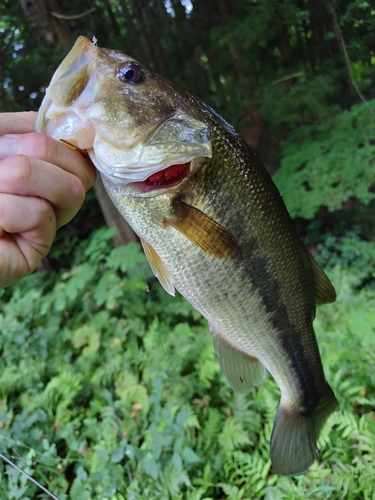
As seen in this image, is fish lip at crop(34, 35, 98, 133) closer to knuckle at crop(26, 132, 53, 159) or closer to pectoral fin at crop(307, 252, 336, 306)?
knuckle at crop(26, 132, 53, 159)

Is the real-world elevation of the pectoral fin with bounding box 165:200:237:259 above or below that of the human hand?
below

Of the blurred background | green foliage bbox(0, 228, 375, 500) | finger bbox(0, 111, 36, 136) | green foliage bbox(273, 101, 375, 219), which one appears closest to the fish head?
finger bbox(0, 111, 36, 136)

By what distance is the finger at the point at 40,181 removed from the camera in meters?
0.90

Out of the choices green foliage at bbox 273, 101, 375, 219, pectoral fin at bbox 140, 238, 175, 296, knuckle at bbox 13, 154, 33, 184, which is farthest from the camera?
green foliage at bbox 273, 101, 375, 219

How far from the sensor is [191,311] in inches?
140

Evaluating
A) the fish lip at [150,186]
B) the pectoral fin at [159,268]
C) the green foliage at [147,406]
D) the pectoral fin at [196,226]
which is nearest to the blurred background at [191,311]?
the green foliage at [147,406]

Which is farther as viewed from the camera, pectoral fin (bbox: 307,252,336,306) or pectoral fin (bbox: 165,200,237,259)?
pectoral fin (bbox: 307,252,336,306)

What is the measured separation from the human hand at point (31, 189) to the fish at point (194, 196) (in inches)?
2.4

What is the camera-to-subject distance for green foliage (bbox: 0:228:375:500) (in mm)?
2154

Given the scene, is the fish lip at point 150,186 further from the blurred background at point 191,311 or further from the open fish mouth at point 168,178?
the blurred background at point 191,311

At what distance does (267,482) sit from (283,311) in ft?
4.72

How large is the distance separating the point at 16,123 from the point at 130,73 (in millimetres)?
364

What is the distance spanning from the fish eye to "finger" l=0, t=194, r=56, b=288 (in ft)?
1.33

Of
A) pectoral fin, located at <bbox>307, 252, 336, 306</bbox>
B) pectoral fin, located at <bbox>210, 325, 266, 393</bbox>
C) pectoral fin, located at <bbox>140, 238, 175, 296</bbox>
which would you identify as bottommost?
pectoral fin, located at <bbox>210, 325, 266, 393</bbox>
